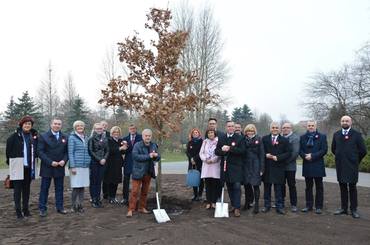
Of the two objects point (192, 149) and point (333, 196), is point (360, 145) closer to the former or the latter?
point (333, 196)

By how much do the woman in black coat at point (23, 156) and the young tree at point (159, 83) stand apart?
5.65 ft

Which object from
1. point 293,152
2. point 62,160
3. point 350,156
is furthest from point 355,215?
point 62,160

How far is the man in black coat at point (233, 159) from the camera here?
26.8ft

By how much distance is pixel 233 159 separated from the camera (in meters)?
8.27

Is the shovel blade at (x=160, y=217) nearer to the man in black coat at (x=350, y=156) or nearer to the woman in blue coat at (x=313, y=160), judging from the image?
the woman in blue coat at (x=313, y=160)

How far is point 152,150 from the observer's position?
833cm

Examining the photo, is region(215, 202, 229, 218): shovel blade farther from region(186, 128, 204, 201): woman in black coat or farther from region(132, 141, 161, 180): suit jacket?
region(186, 128, 204, 201): woman in black coat

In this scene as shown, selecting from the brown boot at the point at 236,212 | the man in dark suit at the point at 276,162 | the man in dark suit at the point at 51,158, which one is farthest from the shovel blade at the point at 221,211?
the man in dark suit at the point at 51,158

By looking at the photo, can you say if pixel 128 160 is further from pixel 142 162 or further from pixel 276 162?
pixel 276 162

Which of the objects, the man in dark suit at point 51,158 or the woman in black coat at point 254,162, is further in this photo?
the woman in black coat at point 254,162

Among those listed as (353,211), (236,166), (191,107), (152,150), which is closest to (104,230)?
(152,150)

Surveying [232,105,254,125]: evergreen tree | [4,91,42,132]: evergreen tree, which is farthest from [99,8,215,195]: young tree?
[232,105,254,125]: evergreen tree

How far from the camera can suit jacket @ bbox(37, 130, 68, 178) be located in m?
8.05

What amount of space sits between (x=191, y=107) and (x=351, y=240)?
4409 millimetres
